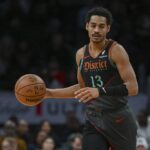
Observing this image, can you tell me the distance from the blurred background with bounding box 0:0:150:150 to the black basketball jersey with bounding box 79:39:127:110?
5418mm

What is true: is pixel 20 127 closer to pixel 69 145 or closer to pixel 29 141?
pixel 29 141

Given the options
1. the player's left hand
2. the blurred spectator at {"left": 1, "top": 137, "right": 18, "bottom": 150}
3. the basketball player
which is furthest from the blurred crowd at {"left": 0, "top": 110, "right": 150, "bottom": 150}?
the player's left hand

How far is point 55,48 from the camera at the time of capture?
616 inches

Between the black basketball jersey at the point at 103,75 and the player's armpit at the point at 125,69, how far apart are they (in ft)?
0.21

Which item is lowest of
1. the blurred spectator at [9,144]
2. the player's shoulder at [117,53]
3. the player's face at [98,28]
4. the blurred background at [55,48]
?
the blurred spectator at [9,144]

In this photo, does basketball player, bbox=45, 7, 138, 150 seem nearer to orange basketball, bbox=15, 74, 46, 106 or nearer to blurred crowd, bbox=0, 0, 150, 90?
orange basketball, bbox=15, 74, 46, 106

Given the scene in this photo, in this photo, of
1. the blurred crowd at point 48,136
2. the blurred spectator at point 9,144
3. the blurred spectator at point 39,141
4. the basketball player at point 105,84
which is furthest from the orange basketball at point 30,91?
the blurred spectator at point 39,141

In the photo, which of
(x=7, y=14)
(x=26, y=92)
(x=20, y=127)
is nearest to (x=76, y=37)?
(x=7, y=14)

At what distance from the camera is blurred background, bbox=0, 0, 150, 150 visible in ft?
47.3

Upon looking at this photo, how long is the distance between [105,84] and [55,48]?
27.6 feet

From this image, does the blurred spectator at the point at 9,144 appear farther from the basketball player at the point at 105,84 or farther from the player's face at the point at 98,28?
the player's face at the point at 98,28

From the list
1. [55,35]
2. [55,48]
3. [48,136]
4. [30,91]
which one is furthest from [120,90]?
[55,35]

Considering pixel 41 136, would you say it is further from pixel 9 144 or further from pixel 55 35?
pixel 55 35

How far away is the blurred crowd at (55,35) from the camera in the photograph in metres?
15.1
